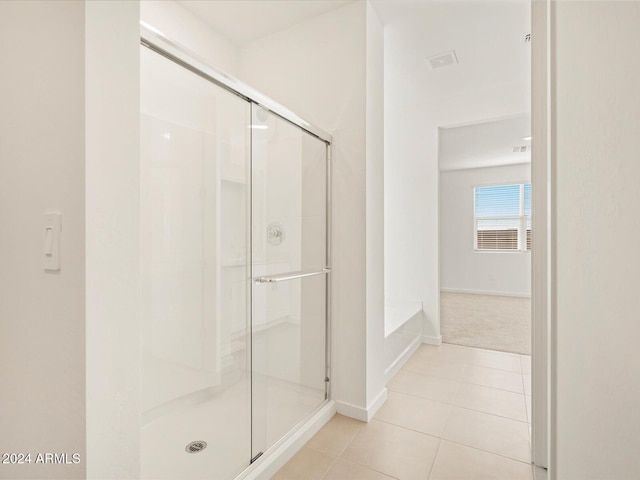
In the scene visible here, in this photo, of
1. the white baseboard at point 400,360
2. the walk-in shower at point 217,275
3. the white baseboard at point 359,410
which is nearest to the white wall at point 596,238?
the walk-in shower at point 217,275

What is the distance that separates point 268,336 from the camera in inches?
68.8

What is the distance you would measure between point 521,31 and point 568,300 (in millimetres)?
2390

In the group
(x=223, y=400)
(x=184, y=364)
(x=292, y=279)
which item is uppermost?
(x=292, y=279)

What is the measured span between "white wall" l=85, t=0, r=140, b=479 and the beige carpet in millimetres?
3510

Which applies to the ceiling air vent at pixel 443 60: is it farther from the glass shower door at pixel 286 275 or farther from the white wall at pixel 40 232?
the white wall at pixel 40 232

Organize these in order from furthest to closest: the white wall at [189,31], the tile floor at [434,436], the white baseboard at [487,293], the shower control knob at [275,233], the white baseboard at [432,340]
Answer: the white baseboard at [487,293] < the white baseboard at [432,340] < the white wall at [189,31] < the shower control knob at [275,233] < the tile floor at [434,436]

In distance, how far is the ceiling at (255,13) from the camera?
2.13m

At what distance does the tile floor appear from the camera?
1624 millimetres

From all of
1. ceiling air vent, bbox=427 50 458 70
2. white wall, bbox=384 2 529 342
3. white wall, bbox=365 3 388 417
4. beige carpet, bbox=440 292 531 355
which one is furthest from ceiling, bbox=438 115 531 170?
beige carpet, bbox=440 292 531 355

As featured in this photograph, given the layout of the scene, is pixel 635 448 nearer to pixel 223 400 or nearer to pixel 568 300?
pixel 568 300

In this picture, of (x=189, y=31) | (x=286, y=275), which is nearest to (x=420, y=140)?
(x=189, y=31)

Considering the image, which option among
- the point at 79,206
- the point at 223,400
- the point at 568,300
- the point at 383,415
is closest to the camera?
the point at 79,206

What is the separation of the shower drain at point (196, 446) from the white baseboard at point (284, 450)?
230mm

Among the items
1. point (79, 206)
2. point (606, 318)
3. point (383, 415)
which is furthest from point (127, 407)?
point (383, 415)
